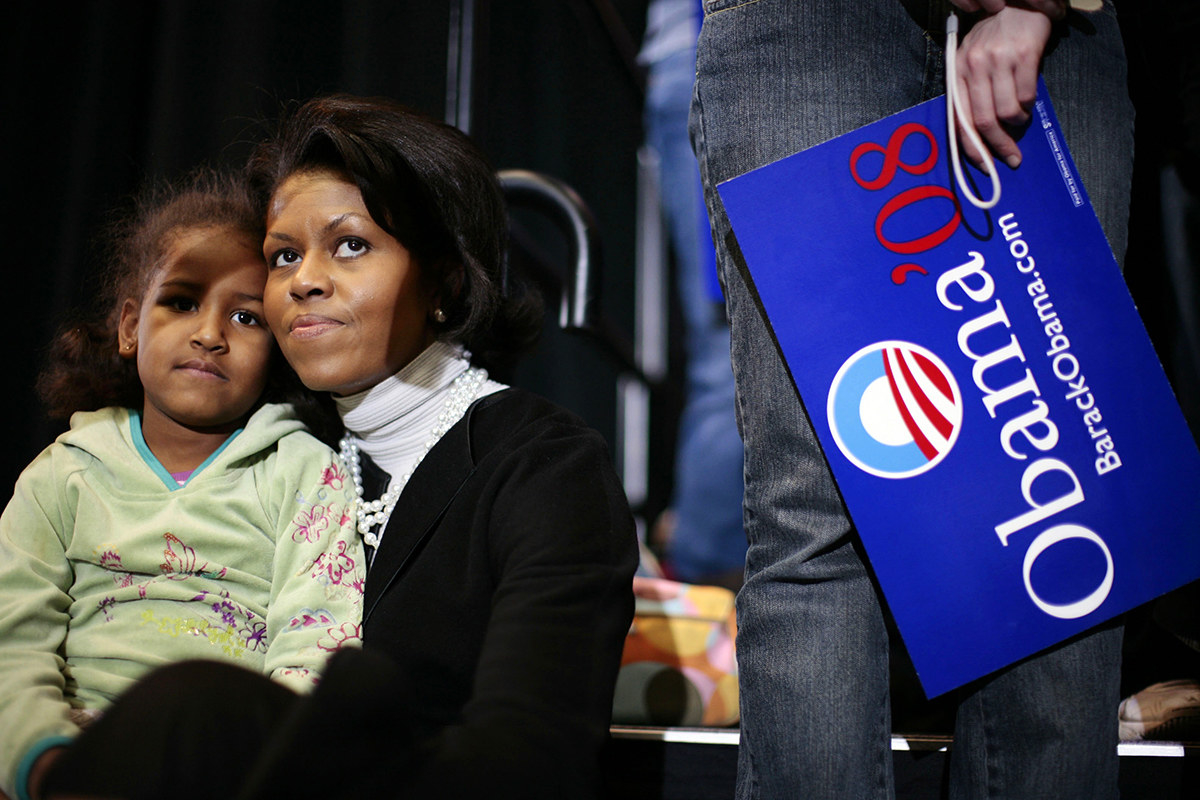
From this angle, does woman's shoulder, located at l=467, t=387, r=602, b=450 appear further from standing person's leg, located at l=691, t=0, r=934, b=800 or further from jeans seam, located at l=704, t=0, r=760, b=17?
jeans seam, located at l=704, t=0, r=760, b=17

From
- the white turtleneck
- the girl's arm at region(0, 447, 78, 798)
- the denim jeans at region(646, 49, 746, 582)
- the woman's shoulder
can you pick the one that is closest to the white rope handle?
the woman's shoulder

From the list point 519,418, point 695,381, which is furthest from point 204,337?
point 695,381

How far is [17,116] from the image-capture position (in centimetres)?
125

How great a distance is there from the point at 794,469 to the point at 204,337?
2.02 feet

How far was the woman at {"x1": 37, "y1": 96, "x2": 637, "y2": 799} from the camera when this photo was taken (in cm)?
48

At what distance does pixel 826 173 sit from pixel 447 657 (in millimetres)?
503

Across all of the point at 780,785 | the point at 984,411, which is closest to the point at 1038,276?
the point at 984,411

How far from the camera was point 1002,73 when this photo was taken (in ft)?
2.25

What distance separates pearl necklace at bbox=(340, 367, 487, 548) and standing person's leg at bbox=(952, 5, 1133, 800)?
20.5 inches

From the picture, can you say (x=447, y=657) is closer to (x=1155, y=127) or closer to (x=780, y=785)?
(x=780, y=785)

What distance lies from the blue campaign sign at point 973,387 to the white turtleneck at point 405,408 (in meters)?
0.34

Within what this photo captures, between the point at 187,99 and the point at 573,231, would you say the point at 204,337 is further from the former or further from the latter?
the point at 187,99

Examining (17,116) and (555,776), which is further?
(17,116)

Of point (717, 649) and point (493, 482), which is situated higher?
point (493, 482)
